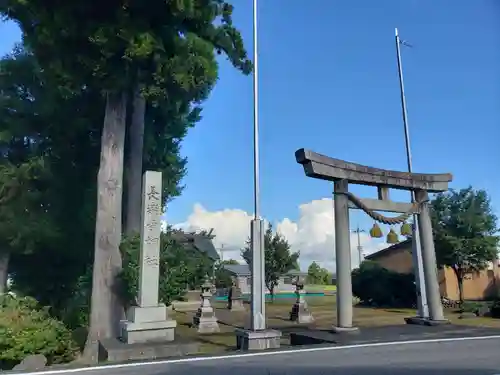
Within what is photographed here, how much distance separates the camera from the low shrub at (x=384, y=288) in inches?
1099

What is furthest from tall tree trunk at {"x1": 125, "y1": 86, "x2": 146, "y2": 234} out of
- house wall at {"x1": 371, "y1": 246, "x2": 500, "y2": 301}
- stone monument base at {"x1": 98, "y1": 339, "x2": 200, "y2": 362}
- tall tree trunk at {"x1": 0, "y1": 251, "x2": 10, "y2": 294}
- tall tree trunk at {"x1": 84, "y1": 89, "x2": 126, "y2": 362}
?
house wall at {"x1": 371, "y1": 246, "x2": 500, "y2": 301}

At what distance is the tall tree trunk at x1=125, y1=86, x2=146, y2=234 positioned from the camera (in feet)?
50.2

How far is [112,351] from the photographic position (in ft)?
31.0

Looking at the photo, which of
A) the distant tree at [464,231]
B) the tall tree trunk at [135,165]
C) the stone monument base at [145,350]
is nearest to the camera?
the stone monument base at [145,350]

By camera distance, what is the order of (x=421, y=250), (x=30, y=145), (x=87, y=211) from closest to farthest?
(x=421, y=250) → (x=87, y=211) → (x=30, y=145)

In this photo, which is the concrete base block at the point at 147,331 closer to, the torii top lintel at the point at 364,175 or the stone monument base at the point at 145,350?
the stone monument base at the point at 145,350

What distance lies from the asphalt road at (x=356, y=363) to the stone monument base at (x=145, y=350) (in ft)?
6.21

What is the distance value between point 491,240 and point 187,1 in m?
23.0

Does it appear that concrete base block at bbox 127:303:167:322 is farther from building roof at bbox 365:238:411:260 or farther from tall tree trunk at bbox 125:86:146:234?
building roof at bbox 365:238:411:260

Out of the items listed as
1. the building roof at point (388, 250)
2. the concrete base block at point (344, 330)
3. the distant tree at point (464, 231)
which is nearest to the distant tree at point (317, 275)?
the building roof at point (388, 250)

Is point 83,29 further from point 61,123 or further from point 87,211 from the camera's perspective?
point 87,211

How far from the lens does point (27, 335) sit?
30.9 feet

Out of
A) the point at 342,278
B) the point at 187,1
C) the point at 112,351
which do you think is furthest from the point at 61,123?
the point at 342,278

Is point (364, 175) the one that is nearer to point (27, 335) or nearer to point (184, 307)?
point (27, 335)
